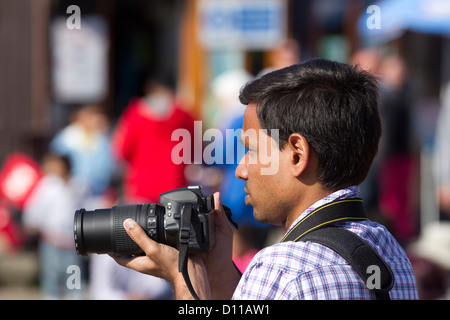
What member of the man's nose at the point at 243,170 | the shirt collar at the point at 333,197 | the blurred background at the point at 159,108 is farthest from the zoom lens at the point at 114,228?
the blurred background at the point at 159,108

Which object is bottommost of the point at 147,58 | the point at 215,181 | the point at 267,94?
the point at 215,181

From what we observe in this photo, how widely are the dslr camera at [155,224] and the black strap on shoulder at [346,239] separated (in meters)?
0.26

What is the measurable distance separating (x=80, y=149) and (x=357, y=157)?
5.14 meters

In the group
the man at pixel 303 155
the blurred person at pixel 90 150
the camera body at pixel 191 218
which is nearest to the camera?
the man at pixel 303 155

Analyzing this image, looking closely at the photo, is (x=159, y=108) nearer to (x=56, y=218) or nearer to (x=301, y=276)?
(x=56, y=218)

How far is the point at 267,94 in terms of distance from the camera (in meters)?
1.69

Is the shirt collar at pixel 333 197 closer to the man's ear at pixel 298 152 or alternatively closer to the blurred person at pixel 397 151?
the man's ear at pixel 298 152

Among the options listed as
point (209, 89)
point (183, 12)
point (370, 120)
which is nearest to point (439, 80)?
point (209, 89)

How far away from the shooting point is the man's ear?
63.8 inches

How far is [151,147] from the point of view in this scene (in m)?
5.29

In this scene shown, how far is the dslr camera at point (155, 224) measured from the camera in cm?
174

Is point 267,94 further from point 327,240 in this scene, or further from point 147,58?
point 147,58

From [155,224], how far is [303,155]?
443 mm

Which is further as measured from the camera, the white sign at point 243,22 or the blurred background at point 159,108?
the white sign at point 243,22
